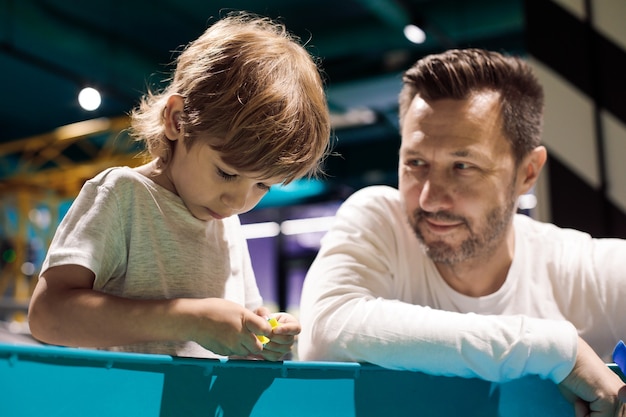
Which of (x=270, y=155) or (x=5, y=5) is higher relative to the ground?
(x=5, y=5)

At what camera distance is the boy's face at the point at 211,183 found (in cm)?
91

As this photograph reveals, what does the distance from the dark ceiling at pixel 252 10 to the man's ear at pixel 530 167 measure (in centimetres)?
303

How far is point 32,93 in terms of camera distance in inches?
265

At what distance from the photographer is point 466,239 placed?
129cm

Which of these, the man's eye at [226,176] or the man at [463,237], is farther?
the man at [463,237]

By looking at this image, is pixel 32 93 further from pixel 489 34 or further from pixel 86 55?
pixel 489 34

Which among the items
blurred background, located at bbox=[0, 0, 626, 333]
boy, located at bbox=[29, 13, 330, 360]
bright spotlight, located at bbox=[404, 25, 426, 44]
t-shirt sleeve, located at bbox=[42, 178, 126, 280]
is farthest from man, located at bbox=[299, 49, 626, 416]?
bright spotlight, located at bbox=[404, 25, 426, 44]

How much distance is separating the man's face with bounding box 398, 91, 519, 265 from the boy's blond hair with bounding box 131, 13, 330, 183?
0.31m

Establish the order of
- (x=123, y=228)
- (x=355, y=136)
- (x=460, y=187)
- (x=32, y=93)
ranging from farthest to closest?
(x=355, y=136) < (x=32, y=93) < (x=460, y=187) < (x=123, y=228)

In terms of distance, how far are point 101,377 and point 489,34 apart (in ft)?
17.3

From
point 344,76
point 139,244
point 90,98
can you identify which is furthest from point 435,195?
point 344,76

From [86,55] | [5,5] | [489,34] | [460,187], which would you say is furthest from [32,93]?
[460,187]

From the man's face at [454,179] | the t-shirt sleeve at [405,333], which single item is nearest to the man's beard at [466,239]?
the man's face at [454,179]

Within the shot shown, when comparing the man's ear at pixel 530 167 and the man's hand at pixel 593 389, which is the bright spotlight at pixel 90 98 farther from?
the man's hand at pixel 593 389
